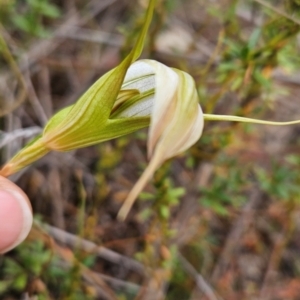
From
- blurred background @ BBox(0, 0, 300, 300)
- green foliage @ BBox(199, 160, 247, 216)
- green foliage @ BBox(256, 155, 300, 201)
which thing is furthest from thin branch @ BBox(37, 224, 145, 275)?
green foliage @ BBox(256, 155, 300, 201)

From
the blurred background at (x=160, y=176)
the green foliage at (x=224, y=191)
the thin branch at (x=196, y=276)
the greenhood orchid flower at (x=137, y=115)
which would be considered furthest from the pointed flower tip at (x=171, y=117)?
the thin branch at (x=196, y=276)

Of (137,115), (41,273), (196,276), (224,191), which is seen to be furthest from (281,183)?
(137,115)

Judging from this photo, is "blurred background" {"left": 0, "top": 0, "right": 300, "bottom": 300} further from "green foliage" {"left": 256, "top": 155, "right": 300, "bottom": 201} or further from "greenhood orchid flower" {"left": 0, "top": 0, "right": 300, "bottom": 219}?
"greenhood orchid flower" {"left": 0, "top": 0, "right": 300, "bottom": 219}

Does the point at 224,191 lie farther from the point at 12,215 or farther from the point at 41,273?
the point at 12,215

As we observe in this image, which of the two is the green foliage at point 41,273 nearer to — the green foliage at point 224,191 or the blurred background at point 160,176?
the blurred background at point 160,176

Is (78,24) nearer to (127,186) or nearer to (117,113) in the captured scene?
(127,186)

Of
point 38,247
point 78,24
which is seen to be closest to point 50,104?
point 78,24
